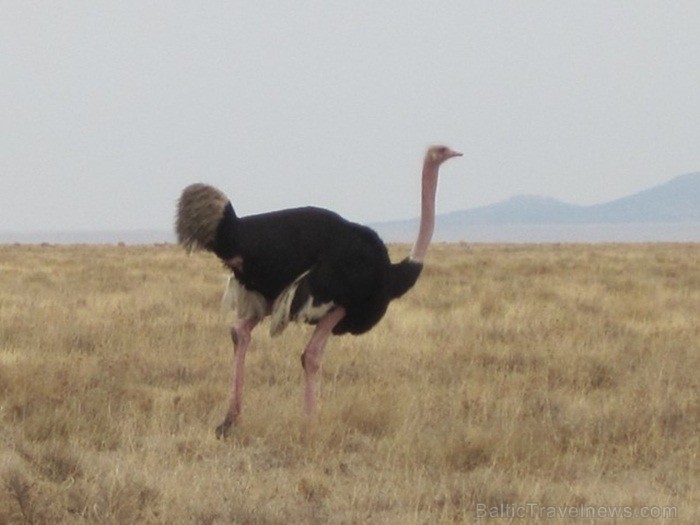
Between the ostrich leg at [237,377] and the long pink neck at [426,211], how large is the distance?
3.52 feet

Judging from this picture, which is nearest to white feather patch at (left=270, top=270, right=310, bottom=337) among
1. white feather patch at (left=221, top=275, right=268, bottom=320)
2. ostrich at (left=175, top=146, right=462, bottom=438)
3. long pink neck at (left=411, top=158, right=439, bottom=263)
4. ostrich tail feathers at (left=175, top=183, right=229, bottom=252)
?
ostrich at (left=175, top=146, right=462, bottom=438)

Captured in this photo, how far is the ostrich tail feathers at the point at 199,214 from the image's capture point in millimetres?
6367

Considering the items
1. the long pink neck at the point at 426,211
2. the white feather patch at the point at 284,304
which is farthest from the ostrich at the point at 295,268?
the long pink neck at the point at 426,211

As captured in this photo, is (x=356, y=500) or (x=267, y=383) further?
(x=267, y=383)

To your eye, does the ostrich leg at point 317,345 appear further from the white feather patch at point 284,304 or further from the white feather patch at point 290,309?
the white feather patch at point 284,304

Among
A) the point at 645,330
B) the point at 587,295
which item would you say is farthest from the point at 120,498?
the point at 587,295

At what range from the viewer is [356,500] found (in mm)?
5332

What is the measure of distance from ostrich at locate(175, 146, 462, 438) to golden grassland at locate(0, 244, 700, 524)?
530 millimetres

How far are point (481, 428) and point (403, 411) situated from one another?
610 mm

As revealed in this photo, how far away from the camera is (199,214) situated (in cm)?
637

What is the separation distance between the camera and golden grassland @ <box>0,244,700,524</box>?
205 inches

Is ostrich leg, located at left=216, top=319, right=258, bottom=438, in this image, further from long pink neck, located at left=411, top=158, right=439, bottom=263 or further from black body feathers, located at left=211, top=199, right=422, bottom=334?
long pink neck, located at left=411, top=158, right=439, bottom=263

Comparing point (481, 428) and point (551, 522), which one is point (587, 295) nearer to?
point (481, 428)

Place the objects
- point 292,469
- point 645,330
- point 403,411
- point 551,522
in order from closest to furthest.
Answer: point 551,522, point 292,469, point 403,411, point 645,330
